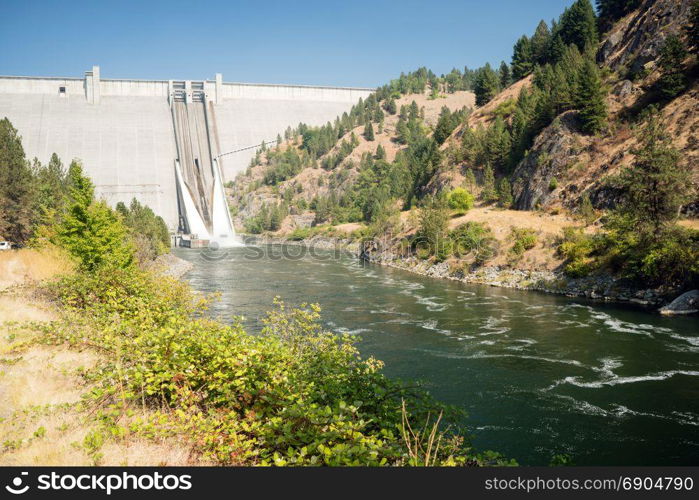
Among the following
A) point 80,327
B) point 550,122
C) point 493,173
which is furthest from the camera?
point 493,173

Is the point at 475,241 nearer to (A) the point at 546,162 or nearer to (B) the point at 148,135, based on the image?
(A) the point at 546,162

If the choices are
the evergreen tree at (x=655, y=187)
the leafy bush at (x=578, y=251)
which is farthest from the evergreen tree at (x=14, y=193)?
the evergreen tree at (x=655, y=187)

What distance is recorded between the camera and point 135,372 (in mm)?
6312

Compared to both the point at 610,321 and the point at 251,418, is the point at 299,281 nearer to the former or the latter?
the point at 610,321

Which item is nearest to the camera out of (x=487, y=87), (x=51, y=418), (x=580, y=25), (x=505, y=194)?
(x=51, y=418)

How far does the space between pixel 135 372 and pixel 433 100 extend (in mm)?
155911

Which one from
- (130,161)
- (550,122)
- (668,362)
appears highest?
(130,161)

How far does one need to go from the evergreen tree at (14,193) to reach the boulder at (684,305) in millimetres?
52520

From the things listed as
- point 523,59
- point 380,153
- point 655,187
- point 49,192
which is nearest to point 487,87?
point 523,59

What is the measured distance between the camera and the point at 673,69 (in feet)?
164

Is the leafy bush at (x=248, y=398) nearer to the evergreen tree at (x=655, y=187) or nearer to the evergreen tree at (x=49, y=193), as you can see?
the evergreen tree at (x=655, y=187)

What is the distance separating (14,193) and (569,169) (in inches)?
2406

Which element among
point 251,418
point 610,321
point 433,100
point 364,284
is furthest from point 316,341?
point 433,100

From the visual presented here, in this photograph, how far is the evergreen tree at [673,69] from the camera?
4938 cm
